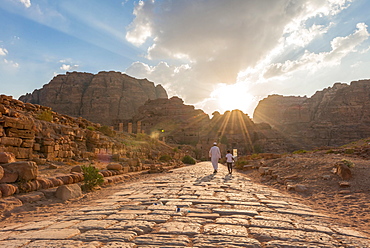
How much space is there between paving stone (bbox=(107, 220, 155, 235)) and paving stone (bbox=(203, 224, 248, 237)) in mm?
809

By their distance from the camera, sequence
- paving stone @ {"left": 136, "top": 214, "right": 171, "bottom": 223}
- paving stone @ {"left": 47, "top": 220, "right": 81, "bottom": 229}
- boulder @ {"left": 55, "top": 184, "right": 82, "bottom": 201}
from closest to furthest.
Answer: paving stone @ {"left": 47, "top": 220, "right": 81, "bottom": 229}, paving stone @ {"left": 136, "top": 214, "right": 171, "bottom": 223}, boulder @ {"left": 55, "top": 184, "right": 82, "bottom": 201}

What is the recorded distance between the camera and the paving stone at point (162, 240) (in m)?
2.66

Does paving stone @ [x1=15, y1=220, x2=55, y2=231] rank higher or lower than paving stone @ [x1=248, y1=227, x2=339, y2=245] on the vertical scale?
lower

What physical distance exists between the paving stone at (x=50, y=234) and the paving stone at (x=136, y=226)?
49cm

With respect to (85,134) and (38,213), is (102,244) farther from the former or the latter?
(85,134)

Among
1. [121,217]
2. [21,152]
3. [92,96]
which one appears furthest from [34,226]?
[92,96]

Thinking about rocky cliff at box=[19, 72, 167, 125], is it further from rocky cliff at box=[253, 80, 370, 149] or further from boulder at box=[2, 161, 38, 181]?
boulder at box=[2, 161, 38, 181]

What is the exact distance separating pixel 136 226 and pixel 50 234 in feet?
3.63

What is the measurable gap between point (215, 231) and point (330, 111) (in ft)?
311

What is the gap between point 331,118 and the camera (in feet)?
267

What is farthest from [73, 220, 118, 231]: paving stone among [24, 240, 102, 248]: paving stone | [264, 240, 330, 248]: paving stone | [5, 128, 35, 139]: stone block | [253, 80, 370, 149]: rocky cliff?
[253, 80, 370, 149]: rocky cliff

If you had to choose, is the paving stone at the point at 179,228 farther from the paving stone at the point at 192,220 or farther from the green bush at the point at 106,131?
the green bush at the point at 106,131

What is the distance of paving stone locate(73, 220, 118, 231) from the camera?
11.0 ft

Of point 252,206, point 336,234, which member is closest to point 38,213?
point 252,206
